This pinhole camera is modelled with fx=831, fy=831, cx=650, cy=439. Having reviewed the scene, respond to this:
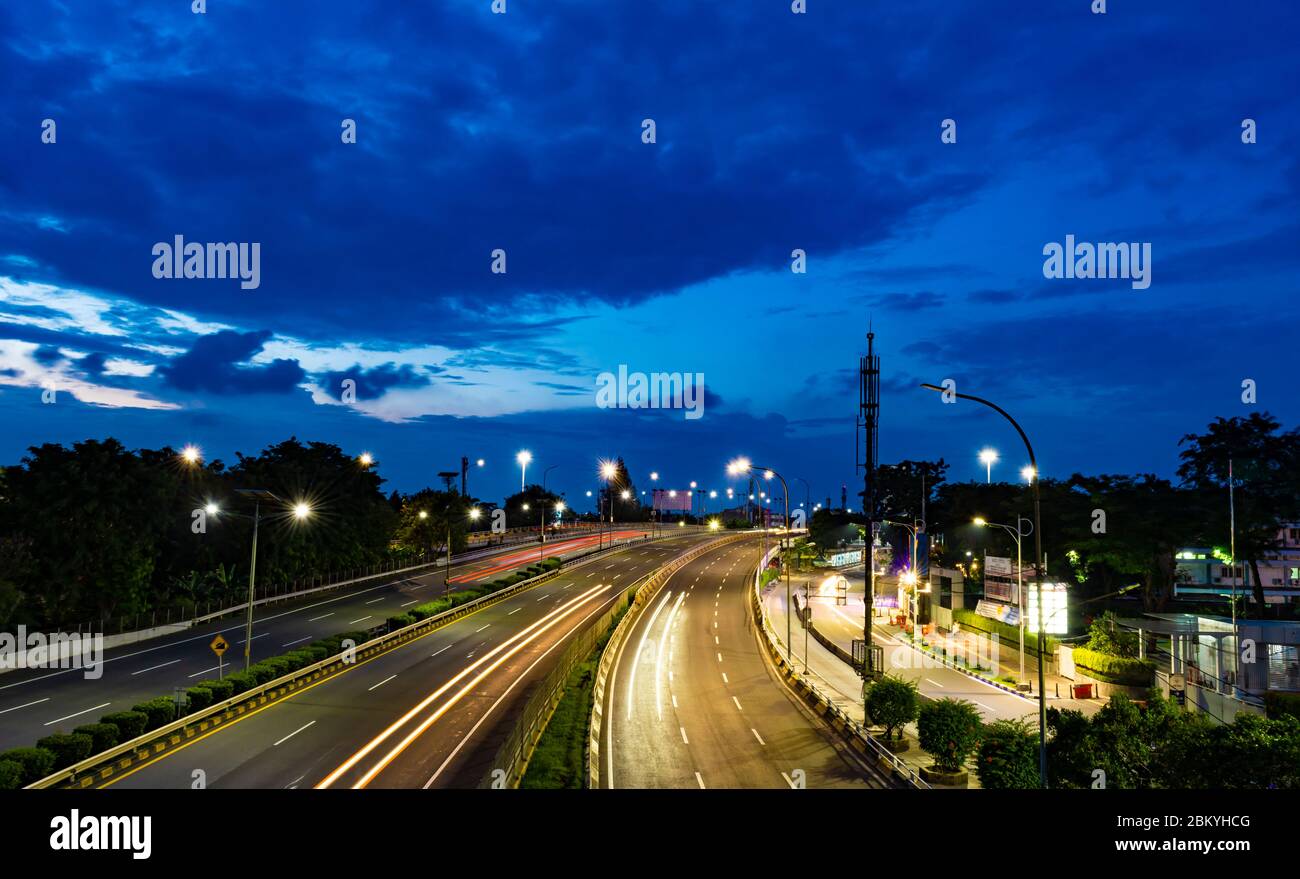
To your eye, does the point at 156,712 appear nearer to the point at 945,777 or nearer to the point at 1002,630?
the point at 945,777

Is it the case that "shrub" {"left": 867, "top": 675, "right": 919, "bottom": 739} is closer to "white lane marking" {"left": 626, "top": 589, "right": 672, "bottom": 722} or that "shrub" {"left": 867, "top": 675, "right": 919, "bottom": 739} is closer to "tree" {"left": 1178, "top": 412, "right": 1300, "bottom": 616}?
"white lane marking" {"left": 626, "top": 589, "right": 672, "bottom": 722}

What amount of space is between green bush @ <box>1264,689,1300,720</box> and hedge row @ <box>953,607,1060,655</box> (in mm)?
16854

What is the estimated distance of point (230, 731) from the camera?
30.6 meters

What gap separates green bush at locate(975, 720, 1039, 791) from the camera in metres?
22.4

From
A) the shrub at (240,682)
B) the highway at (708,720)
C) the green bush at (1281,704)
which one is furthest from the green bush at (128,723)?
the green bush at (1281,704)

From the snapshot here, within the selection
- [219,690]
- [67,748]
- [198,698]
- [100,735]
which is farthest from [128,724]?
[219,690]

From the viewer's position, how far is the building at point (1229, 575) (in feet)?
243

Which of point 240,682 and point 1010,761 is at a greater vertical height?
point 1010,761

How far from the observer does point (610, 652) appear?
4738cm

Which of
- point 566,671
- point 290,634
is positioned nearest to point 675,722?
point 566,671

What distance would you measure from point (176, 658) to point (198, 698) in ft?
54.9

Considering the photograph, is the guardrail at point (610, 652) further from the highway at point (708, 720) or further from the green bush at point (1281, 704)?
the green bush at point (1281, 704)

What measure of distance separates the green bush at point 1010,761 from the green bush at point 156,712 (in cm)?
2704

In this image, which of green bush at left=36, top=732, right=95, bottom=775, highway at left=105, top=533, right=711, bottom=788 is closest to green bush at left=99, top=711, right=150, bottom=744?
highway at left=105, top=533, right=711, bottom=788
